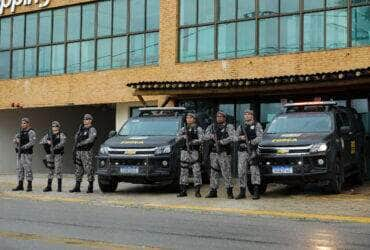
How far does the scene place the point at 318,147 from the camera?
1310cm

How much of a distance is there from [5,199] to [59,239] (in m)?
6.35

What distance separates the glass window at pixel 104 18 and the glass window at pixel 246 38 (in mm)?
5504

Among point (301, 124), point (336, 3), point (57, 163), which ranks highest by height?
point (336, 3)

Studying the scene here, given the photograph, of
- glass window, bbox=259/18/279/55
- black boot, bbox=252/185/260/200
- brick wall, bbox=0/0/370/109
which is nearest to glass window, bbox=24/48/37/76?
brick wall, bbox=0/0/370/109

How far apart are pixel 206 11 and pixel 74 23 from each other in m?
6.01

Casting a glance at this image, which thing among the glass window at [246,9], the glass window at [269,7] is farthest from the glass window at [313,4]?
the glass window at [246,9]

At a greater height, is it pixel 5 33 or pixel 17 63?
pixel 5 33

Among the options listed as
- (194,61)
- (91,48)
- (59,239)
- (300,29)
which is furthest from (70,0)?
(59,239)

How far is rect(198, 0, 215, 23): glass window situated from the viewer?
69.2ft

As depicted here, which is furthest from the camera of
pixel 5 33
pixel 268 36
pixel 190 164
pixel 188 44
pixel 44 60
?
pixel 5 33

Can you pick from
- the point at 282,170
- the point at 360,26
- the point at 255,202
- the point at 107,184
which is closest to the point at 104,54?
the point at 107,184

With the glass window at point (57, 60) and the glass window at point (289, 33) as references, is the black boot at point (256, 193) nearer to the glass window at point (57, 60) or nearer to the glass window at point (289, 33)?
the glass window at point (289, 33)

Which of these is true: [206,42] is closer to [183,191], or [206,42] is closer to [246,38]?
[246,38]

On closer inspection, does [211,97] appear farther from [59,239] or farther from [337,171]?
[59,239]
